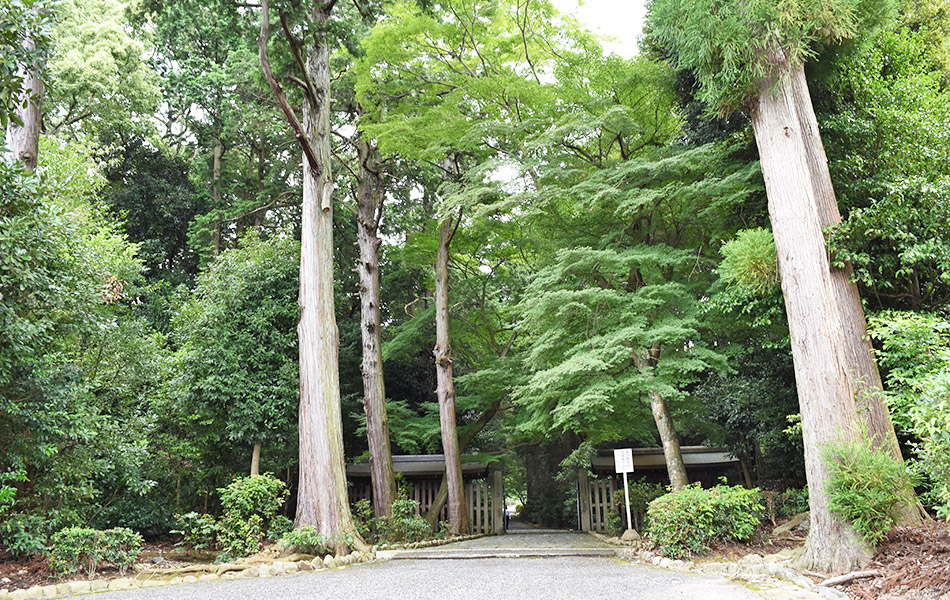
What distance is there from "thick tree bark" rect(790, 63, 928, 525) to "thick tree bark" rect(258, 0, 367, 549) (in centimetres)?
531

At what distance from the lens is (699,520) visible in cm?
571

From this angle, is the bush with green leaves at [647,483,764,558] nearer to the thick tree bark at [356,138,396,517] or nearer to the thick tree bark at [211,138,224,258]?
the thick tree bark at [356,138,396,517]

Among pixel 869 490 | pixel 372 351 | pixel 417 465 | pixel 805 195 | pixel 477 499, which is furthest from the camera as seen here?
pixel 417 465

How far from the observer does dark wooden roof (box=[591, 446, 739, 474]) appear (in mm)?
11812

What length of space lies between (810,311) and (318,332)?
5.39m

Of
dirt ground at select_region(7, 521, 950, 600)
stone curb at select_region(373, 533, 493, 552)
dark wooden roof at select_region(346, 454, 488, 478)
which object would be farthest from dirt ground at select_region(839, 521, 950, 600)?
dark wooden roof at select_region(346, 454, 488, 478)

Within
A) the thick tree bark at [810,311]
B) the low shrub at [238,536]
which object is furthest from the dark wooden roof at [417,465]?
the thick tree bark at [810,311]

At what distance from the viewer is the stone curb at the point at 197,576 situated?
427cm

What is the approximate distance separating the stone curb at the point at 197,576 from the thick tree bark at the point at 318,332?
1.32 ft

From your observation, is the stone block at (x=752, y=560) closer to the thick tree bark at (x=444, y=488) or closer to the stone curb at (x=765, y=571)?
the stone curb at (x=765, y=571)

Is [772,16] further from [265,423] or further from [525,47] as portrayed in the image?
[265,423]

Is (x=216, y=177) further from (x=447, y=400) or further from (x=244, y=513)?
(x=244, y=513)

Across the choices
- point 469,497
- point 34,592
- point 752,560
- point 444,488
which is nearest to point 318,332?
point 34,592

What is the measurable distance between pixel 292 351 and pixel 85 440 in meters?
3.94
